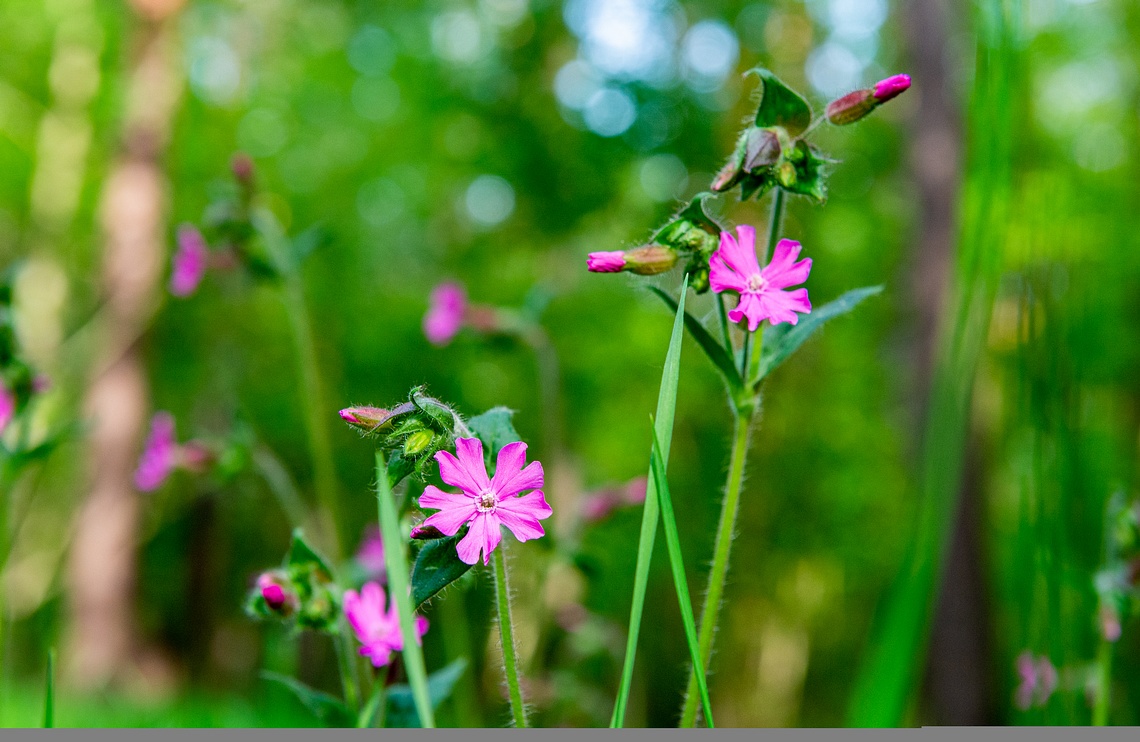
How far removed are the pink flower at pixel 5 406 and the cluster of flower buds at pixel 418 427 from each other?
910 mm

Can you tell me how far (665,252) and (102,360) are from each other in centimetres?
630

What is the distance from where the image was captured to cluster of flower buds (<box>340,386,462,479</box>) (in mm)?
636

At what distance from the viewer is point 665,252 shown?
0.76 meters

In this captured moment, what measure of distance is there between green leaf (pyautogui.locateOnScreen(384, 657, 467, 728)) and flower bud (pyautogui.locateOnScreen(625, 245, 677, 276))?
41 centimetres

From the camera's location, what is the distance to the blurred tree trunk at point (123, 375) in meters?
5.70

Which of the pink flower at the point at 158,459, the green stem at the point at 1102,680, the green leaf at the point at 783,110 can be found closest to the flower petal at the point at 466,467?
the green leaf at the point at 783,110

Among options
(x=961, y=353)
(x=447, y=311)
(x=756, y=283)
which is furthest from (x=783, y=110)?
(x=447, y=311)

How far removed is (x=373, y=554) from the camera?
4.18ft

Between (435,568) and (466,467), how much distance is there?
79 millimetres

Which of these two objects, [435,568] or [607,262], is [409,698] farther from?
[607,262]

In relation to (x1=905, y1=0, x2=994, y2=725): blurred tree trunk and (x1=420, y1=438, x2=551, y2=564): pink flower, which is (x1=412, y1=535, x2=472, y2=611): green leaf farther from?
(x1=905, y1=0, x2=994, y2=725): blurred tree trunk

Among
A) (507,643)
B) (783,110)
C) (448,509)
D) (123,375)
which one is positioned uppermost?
(783,110)

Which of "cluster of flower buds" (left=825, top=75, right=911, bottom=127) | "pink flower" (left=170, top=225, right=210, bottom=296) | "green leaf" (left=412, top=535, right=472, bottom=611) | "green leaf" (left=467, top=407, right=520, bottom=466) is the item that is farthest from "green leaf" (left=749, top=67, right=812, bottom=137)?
"pink flower" (left=170, top=225, right=210, bottom=296)

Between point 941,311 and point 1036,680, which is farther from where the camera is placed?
point 941,311
